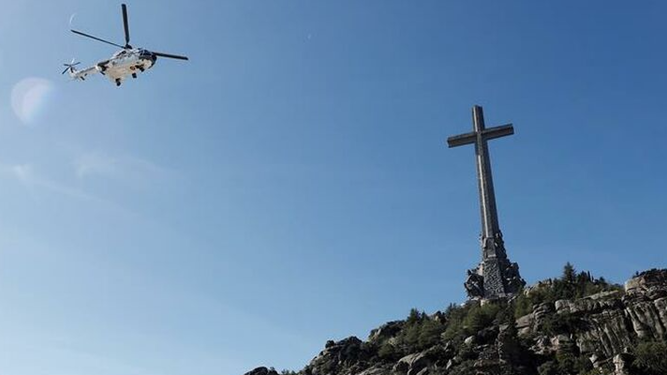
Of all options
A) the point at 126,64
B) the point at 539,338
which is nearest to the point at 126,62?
the point at 126,64

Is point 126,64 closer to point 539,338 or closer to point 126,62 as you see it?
point 126,62

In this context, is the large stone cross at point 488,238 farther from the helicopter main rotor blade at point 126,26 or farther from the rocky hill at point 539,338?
the helicopter main rotor blade at point 126,26

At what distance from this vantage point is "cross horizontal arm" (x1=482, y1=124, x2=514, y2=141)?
92.1 meters

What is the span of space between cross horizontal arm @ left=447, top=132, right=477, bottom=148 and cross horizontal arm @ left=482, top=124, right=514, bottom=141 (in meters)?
1.40

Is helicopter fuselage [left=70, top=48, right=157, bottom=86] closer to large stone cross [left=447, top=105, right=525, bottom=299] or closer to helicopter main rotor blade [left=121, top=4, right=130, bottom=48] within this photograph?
helicopter main rotor blade [left=121, top=4, right=130, bottom=48]

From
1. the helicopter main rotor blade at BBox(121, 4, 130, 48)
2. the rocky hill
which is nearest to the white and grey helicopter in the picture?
the helicopter main rotor blade at BBox(121, 4, 130, 48)

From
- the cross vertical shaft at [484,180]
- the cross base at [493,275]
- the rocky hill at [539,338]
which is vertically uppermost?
the cross vertical shaft at [484,180]

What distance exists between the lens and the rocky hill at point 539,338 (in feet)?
184

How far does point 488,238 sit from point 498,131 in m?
14.1

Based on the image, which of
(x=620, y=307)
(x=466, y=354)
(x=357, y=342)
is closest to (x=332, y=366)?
(x=357, y=342)

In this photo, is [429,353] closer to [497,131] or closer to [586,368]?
[586,368]

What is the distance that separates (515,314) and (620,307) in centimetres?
1212

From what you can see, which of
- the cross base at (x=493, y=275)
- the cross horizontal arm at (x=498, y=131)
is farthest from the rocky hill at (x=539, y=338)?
the cross horizontal arm at (x=498, y=131)

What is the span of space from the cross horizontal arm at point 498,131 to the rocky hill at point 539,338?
19.9m
